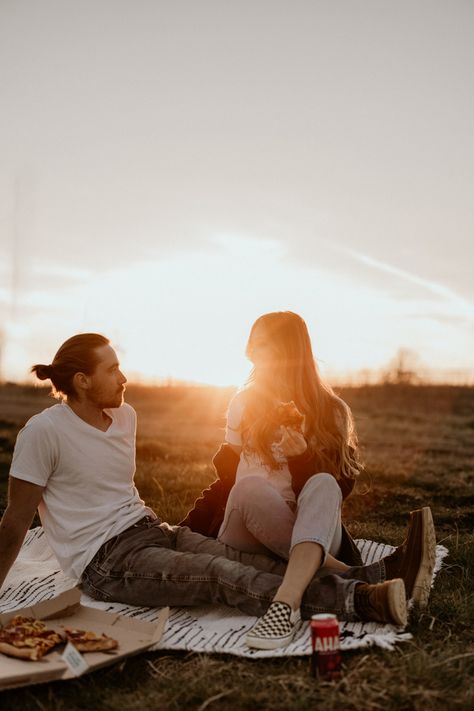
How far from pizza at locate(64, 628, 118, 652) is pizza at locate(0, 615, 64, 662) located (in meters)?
0.07

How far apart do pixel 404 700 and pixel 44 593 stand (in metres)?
2.47

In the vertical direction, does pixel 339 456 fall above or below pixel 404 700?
above

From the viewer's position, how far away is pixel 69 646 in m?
3.32

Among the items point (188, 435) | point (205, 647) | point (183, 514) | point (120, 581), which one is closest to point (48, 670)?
point (205, 647)

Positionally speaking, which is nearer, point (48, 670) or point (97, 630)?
point (48, 670)

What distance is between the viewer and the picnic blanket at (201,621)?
3668mm

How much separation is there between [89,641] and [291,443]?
150 centimetres

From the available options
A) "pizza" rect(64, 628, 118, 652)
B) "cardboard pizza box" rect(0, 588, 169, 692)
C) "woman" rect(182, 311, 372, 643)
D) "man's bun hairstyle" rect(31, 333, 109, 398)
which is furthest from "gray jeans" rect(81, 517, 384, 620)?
"man's bun hairstyle" rect(31, 333, 109, 398)

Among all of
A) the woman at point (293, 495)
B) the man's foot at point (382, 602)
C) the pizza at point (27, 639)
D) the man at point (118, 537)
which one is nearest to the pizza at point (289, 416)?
the woman at point (293, 495)

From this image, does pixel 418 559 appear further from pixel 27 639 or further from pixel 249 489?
pixel 27 639

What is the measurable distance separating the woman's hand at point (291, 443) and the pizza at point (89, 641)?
1.38m

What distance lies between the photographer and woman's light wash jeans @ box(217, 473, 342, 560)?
3.99 metres

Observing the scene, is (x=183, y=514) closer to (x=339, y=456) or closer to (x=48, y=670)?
(x=339, y=456)

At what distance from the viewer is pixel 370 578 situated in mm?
4285
